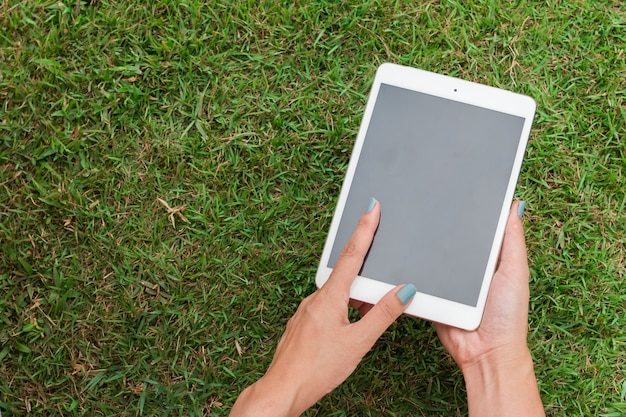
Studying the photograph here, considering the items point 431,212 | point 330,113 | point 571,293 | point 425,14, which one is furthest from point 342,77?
point 571,293

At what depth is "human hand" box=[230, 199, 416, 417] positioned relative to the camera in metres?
2.09

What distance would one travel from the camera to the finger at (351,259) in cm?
211

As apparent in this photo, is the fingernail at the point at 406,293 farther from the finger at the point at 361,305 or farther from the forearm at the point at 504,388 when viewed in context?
the forearm at the point at 504,388

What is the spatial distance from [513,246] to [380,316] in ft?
1.97

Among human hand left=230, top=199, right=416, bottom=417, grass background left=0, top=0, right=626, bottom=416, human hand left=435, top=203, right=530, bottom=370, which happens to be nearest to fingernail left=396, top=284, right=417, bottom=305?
human hand left=230, top=199, right=416, bottom=417

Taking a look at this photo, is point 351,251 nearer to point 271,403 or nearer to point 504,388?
point 271,403

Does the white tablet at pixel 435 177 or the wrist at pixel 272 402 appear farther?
the white tablet at pixel 435 177

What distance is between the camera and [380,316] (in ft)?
6.84

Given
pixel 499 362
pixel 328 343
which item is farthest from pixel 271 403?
pixel 499 362

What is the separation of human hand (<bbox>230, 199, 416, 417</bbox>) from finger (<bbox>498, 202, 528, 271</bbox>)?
1.35 feet

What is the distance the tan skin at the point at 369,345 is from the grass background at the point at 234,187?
0.34 m

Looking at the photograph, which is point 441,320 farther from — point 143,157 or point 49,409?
point 49,409

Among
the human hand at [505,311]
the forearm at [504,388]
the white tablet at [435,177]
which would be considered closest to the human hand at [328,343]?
the white tablet at [435,177]

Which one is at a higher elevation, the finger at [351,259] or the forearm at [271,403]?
the finger at [351,259]
